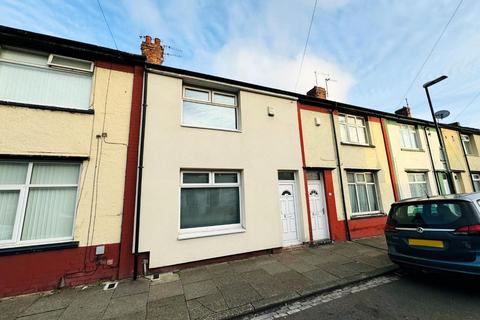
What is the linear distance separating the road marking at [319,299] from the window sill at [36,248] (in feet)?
13.1

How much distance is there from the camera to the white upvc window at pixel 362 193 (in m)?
8.34

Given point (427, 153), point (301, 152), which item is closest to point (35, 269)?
point (301, 152)

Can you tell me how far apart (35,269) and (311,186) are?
769cm

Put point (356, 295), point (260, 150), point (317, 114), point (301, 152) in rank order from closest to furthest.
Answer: point (356, 295), point (260, 150), point (301, 152), point (317, 114)

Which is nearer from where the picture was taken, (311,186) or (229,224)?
(229,224)

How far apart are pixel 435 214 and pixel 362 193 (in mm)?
4921

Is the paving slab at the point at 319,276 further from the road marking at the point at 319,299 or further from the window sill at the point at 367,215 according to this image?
the window sill at the point at 367,215

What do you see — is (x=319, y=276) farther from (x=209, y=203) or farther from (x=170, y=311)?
(x=209, y=203)

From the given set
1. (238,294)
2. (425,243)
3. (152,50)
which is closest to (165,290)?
(238,294)

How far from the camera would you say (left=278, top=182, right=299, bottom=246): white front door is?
22.5 feet

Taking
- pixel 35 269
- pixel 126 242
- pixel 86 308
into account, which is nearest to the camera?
pixel 86 308

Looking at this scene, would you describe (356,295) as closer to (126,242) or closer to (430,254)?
(430,254)

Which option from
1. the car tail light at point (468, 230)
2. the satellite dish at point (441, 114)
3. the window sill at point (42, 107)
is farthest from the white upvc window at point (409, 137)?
the window sill at point (42, 107)

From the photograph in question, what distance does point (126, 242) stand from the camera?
4.88 m
